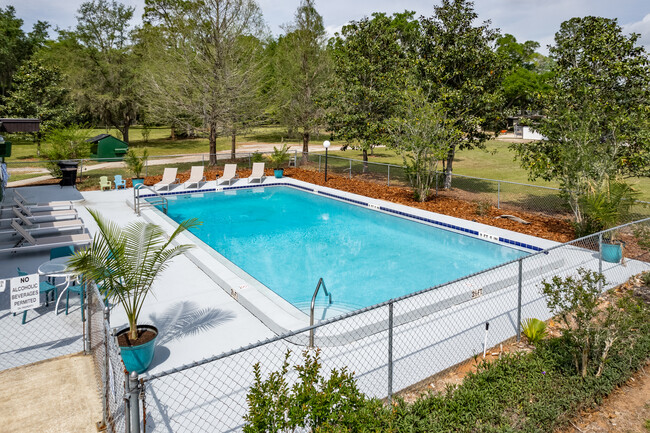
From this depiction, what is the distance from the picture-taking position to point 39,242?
974 centimetres

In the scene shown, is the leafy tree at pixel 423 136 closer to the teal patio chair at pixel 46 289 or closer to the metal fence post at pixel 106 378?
the teal patio chair at pixel 46 289

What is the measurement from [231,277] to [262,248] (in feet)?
11.4

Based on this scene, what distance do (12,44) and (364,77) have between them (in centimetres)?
4113

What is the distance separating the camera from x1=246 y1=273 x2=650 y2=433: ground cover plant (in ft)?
11.8

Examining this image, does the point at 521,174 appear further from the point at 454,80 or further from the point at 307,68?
the point at 307,68

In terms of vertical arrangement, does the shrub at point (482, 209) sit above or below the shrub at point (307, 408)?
above

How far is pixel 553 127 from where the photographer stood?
39.7ft

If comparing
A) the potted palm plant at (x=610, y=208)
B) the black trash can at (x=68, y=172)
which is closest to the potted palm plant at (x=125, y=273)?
the potted palm plant at (x=610, y=208)

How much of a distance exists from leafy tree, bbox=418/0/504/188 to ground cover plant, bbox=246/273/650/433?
11044mm

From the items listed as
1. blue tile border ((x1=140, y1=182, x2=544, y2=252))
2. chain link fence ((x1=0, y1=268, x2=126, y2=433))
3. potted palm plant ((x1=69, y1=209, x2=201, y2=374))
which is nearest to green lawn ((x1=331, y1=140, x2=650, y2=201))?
blue tile border ((x1=140, y1=182, x2=544, y2=252))

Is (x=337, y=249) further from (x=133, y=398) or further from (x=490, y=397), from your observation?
(x=133, y=398)

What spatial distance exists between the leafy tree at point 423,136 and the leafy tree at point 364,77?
13.8 ft

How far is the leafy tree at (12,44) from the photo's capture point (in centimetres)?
4203

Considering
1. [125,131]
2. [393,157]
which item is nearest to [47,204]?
[393,157]
